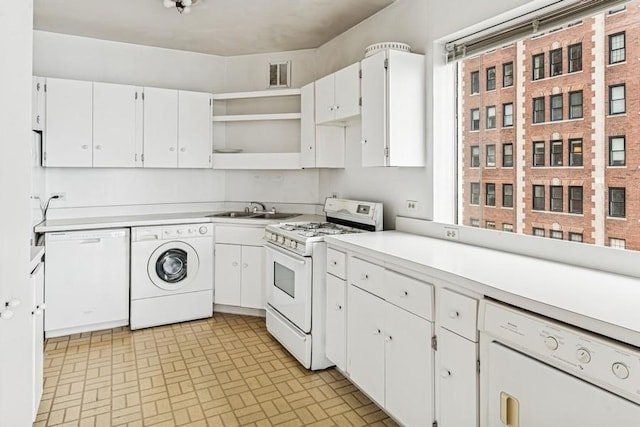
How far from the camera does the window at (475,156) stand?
2762mm

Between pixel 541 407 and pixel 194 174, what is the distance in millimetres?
3955

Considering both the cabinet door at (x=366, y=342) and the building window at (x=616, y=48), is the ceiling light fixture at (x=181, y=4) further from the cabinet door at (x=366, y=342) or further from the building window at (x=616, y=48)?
the building window at (x=616, y=48)

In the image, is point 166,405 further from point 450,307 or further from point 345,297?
point 450,307

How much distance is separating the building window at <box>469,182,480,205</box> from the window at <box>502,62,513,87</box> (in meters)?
0.64

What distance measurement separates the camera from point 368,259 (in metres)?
2.42

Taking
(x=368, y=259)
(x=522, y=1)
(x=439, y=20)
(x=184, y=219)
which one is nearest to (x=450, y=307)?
(x=368, y=259)

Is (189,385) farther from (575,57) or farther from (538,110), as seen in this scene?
(575,57)

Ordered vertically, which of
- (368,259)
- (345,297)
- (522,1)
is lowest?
(345,297)

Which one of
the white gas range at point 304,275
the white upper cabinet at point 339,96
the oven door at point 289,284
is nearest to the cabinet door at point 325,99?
the white upper cabinet at point 339,96

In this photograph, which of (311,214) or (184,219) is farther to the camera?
(311,214)

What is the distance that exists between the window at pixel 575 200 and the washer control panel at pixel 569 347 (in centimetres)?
91

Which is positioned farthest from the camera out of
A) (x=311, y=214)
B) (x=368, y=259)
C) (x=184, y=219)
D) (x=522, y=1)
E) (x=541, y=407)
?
(x=311, y=214)

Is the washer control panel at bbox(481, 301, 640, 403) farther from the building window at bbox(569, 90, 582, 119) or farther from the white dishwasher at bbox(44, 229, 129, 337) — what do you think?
the white dishwasher at bbox(44, 229, 129, 337)

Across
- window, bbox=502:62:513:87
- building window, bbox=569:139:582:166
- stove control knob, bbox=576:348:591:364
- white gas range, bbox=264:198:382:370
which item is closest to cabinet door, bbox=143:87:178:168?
white gas range, bbox=264:198:382:370
